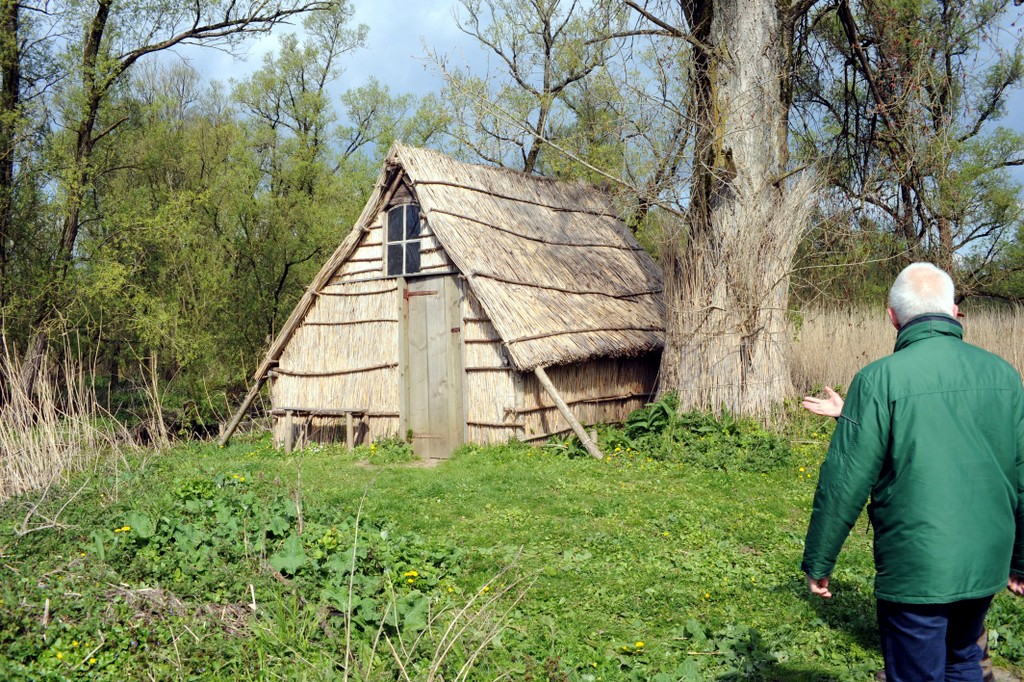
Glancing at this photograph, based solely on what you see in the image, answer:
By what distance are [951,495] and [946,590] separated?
12.8 inches

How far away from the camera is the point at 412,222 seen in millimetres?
12156

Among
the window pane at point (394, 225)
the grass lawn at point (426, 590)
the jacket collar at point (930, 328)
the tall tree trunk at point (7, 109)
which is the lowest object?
the grass lawn at point (426, 590)

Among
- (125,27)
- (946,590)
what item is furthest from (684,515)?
(125,27)

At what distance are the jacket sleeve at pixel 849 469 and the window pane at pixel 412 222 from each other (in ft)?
31.8

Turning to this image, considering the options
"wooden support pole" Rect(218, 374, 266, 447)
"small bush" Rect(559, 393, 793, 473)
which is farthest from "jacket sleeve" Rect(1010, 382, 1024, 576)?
"wooden support pole" Rect(218, 374, 266, 447)

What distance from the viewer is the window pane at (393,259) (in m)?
12.2

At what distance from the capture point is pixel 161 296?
1703 centimetres

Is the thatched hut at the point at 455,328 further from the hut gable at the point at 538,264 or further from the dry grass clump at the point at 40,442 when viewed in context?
the dry grass clump at the point at 40,442

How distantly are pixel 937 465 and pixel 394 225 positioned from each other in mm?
10388

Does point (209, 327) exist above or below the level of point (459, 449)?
above

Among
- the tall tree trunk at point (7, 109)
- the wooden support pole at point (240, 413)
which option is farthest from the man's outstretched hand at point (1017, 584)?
the tall tree trunk at point (7, 109)

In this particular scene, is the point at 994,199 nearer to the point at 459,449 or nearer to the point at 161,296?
the point at 459,449

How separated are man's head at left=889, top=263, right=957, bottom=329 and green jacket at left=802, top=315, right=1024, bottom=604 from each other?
0.06 meters

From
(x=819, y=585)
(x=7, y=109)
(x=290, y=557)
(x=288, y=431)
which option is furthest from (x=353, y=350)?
(x=819, y=585)
